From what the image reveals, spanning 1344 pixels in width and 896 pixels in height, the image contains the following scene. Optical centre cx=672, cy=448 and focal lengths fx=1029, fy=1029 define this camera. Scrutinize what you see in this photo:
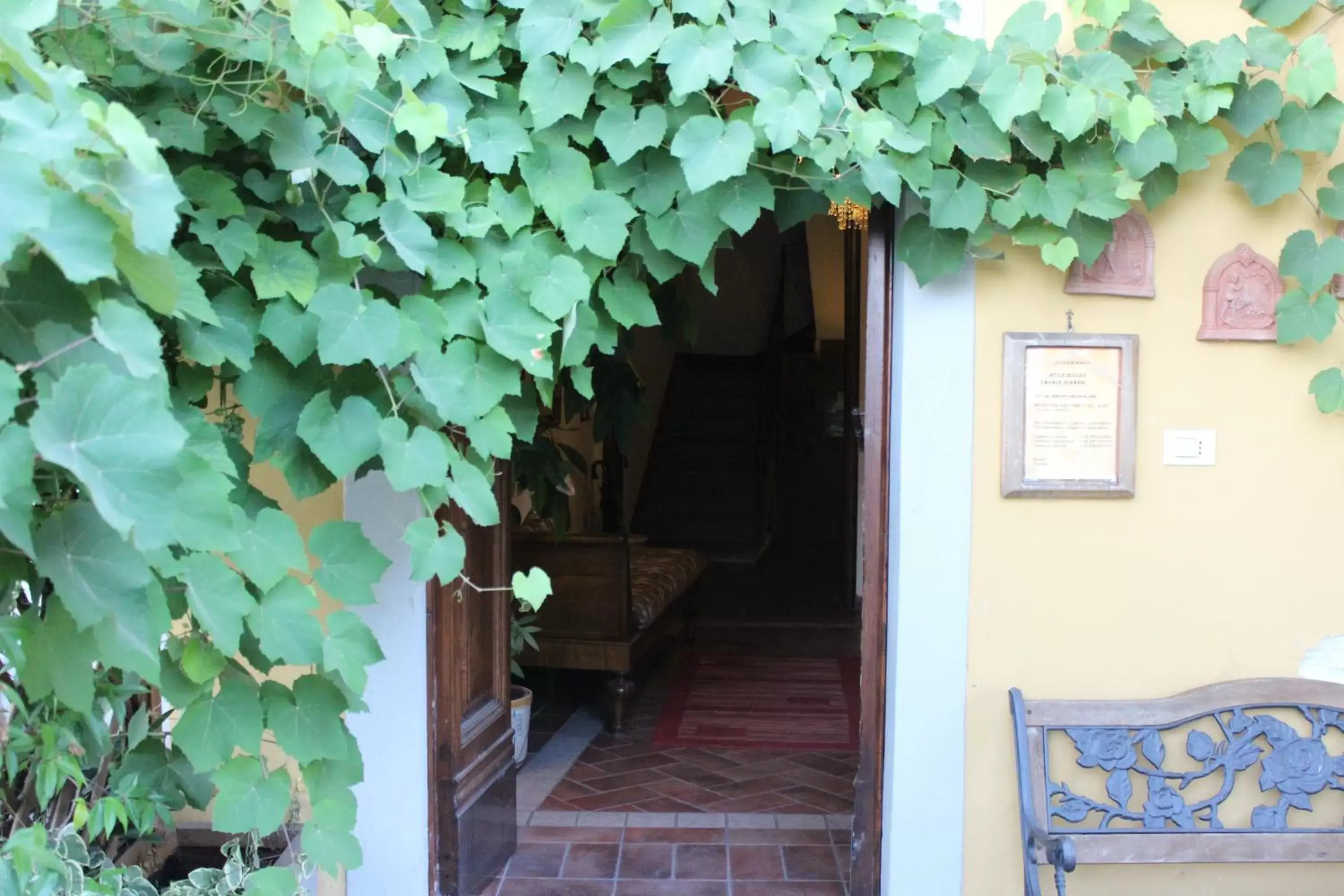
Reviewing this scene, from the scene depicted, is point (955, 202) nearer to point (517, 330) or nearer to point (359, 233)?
point (517, 330)

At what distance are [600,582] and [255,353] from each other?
2534 millimetres

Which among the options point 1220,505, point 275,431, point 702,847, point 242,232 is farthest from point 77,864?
point 1220,505

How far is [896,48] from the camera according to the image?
2248 millimetres

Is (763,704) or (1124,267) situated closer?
(1124,267)

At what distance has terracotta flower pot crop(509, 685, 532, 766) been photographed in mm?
3830

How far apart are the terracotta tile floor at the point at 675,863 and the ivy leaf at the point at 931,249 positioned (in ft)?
5.78

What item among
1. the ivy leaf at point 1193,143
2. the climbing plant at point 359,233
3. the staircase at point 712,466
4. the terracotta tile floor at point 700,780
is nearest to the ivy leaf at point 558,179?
the climbing plant at point 359,233

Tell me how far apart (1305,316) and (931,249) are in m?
0.92

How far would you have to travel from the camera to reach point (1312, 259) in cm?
245

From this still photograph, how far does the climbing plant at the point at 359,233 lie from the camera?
4.47 feet

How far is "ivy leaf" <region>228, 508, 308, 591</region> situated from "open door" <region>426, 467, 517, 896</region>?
64 cm

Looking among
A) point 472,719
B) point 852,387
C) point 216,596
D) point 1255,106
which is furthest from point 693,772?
point 852,387

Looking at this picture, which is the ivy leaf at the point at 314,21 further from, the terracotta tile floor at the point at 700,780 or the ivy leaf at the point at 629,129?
the terracotta tile floor at the point at 700,780

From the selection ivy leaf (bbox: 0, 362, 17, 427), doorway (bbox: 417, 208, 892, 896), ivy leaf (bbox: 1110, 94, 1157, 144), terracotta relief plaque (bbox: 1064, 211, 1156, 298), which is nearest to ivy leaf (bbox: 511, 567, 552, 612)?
doorway (bbox: 417, 208, 892, 896)
